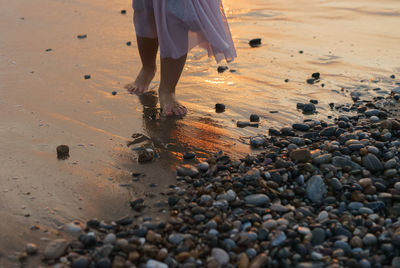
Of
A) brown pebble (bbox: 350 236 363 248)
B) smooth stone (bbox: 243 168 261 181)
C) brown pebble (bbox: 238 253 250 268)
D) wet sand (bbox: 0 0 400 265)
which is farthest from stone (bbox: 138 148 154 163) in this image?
brown pebble (bbox: 350 236 363 248)

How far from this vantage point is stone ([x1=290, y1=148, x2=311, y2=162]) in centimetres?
279

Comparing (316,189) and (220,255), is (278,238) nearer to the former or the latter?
(220,255)

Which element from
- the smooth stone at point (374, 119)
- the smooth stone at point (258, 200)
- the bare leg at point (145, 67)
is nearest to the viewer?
the smooth stone at point (258, 200)

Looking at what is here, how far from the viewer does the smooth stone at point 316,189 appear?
248 cm

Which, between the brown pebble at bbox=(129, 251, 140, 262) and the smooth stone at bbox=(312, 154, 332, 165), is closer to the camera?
the brown pebble at bbox=(129, 251, 140, 262)

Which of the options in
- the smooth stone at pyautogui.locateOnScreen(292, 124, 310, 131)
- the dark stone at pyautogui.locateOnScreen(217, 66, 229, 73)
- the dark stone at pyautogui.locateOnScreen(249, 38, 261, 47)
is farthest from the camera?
the dark stone at pyautogui.locateOnScreen(249, 38, 261, 47)

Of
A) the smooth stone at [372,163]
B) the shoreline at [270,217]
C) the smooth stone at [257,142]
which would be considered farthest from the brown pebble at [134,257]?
the smooth stone at [372,163]

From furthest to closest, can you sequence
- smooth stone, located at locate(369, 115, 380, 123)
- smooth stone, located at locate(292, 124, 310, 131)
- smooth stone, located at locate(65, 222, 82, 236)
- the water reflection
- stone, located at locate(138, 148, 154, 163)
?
smooth stone, located at locate(369, 115, 380, 123), smooth stone, located at locate(292, 124, 310, 131), the water reflection, stone, located at locate(138, 148, 154, 163), smooth stone, located at locate(65, 222, 82, 236)

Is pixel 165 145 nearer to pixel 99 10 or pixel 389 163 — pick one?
pixel 389 163

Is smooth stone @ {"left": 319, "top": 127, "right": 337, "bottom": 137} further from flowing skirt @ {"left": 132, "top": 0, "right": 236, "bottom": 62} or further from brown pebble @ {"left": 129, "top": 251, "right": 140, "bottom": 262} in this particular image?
brown pebble @ {"left": 129, "top": 251, "right": 140, "bottom": 262}

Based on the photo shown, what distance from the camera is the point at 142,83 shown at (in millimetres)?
4082

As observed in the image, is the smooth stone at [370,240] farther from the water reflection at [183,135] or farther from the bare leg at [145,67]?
the bare leg at [145,67]

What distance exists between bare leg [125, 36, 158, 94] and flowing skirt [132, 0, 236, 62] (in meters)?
0.28

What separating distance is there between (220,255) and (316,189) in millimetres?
734
